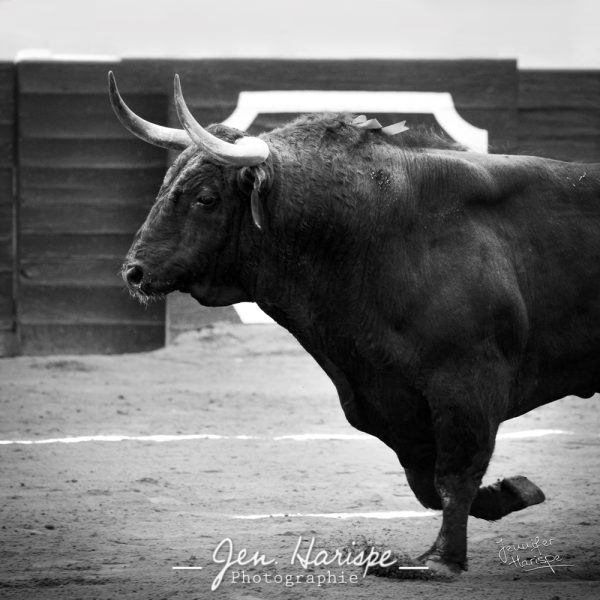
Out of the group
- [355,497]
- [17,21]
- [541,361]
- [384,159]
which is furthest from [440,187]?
[17,21]

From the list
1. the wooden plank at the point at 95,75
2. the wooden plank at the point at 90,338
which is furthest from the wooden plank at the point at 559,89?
the wooden plank at the point at 90,338

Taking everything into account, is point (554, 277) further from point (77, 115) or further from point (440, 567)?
point (77, 115)

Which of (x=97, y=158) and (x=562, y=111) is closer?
(x=97, y=158)

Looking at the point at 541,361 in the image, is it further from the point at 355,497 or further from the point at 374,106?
the point at 374,106

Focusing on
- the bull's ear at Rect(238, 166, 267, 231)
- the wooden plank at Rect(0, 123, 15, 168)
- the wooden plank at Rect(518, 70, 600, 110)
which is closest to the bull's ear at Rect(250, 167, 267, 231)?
the bull's ear at Rect(238, 166, 267, 231)

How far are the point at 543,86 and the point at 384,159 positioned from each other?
675cm

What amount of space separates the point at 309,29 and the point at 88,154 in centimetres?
1172

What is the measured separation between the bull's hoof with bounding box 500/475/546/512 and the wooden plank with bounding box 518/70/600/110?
21.9ft

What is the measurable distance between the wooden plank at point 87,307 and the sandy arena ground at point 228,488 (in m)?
0.99

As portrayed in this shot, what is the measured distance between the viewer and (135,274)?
14.9 feet

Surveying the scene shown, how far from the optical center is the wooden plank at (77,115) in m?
10.9

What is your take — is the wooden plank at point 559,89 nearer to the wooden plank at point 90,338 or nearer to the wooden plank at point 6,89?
the wooden plank at point 90,338

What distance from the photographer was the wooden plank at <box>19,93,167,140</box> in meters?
10.9

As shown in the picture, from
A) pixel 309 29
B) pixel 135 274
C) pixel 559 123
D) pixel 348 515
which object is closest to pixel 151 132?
pixel 135 274
